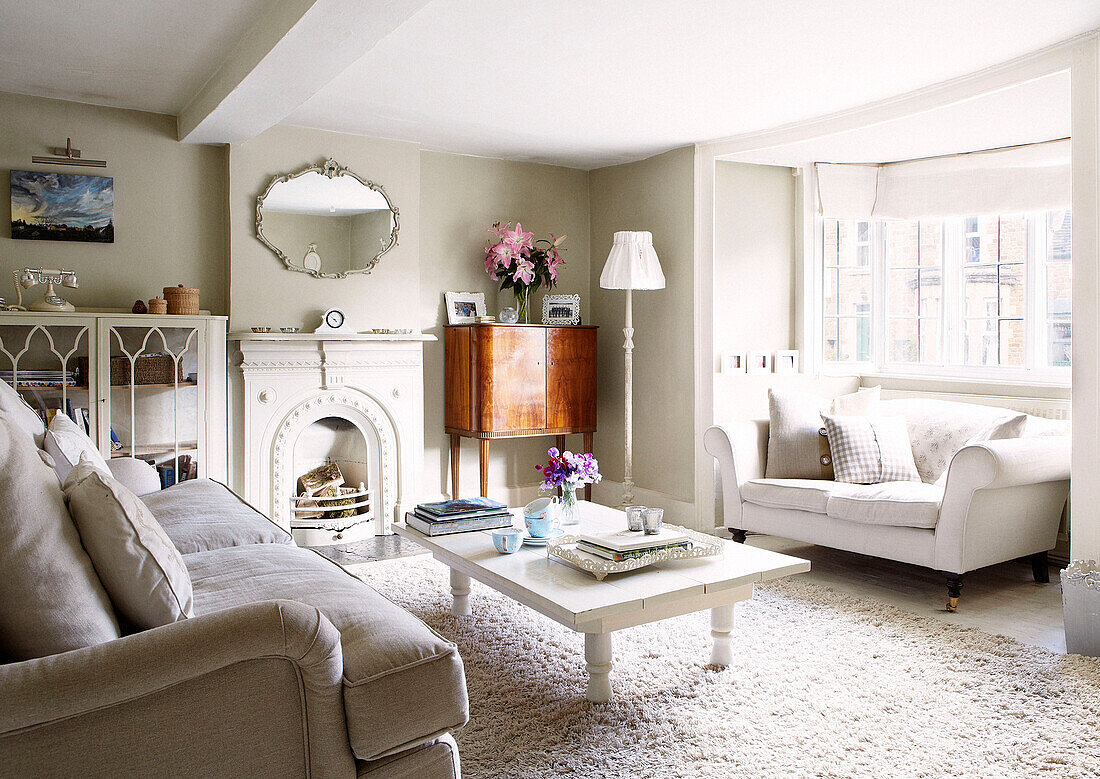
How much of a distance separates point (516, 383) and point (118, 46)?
8.77ft

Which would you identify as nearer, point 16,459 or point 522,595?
point 16,459

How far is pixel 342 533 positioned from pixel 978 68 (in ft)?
13.0

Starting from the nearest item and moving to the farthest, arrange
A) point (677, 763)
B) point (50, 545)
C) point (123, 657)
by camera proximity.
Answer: point (123, 657)
point (50, 545)
point (677, 763)

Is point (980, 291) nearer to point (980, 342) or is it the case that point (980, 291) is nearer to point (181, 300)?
point (980, 342)

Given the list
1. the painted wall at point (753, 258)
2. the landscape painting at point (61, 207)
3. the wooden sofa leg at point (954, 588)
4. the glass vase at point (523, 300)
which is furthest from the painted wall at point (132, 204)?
the wooden sofa leg at point (954, 588)

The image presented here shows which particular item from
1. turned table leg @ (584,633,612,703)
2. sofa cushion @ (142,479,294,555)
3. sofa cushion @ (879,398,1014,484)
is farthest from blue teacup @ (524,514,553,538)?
sofa cushion @ (879,398,1014,484)

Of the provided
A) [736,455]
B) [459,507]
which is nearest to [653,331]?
[736,455]

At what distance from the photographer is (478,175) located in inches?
210

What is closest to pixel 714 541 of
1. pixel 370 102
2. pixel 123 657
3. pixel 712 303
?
pixel 123 657

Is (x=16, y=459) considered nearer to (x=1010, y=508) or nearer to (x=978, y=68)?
(x=1010, y=508)

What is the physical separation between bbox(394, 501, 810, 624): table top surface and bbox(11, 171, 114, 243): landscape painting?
2518 mm

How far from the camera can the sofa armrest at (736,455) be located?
421cm

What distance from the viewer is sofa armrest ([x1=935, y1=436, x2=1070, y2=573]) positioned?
3.29m

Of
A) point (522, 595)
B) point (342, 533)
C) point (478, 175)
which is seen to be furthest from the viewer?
point (478, 175)
